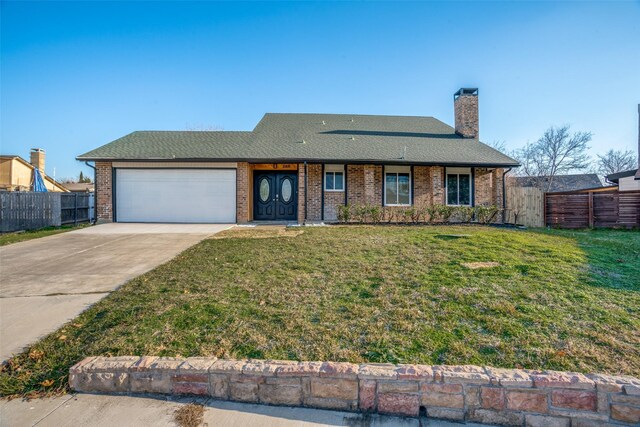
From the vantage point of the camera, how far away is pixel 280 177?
13711mm

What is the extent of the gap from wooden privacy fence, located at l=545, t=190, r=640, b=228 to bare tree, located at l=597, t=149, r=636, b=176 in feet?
96.3

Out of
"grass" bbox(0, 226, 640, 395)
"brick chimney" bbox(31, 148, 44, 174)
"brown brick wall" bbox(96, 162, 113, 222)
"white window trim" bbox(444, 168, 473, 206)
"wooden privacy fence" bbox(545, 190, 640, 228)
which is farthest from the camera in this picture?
"brick chimney" bbox(31, 148, 44, 174)

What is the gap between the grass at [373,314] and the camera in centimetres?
271

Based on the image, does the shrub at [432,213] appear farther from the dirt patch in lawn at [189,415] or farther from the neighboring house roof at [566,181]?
the neighboring house roof at [566,181]

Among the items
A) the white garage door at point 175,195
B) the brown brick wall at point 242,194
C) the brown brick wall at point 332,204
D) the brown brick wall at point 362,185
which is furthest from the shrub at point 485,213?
the white garage door at point 175,195

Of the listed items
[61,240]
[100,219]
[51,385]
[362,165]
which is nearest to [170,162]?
[100,219]

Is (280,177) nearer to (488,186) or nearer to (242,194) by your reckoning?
(242,194)

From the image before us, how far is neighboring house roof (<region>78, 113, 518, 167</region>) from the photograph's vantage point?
12.7m

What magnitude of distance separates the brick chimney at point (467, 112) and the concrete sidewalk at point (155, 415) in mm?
15811

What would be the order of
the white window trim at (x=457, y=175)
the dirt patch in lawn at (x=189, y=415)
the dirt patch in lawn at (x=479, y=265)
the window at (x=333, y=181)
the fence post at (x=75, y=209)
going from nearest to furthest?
the dirt patch in lawn at (x=189, y=415) < the dirt patch in lawn at (x=479, y=265) < the window at (x=333, y=181) < the white window trim at (x=457, y=175) < the fence post at (x=75, y=209)

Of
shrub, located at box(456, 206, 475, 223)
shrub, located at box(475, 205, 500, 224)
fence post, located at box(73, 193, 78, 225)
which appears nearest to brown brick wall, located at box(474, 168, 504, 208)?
shrub, located at box(475, 205, 500, 224)

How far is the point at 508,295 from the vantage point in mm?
3924

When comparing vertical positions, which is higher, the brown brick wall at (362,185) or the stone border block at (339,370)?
the brown brick wall at (362,185)

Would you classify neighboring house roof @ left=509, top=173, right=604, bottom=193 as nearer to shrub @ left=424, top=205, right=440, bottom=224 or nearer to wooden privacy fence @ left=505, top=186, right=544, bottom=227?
wooden privacy fence @ left=505, top=186, right=544, bottom=227
